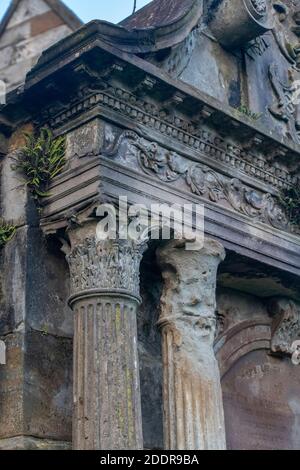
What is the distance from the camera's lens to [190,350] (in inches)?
291

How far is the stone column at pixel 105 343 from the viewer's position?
21.2 feet

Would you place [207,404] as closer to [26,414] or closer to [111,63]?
[26,414]

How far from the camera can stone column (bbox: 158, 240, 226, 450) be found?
7.13 meters

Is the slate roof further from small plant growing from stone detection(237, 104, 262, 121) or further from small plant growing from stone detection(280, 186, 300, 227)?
small plant growing from stone detection(280, 186, 300, 227)

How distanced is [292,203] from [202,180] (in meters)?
1.40

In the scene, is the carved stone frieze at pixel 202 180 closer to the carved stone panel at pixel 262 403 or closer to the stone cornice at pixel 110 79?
the stone cornice at pixel 110 79

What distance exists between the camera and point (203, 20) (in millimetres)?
9094

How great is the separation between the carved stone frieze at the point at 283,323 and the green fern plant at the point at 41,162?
129 inches

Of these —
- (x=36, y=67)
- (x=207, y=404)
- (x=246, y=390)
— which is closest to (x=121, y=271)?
(x=207, y=404)

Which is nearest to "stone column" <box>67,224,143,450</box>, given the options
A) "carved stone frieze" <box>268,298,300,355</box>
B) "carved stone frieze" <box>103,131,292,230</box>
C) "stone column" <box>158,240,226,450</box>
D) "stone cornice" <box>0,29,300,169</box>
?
"stone column" <box>158,240,226,450</box>

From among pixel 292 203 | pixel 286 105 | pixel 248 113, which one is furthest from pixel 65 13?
pixel 292 203

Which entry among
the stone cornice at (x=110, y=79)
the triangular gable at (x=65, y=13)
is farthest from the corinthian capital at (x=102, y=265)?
the triangular gable at (x=65, y=13)

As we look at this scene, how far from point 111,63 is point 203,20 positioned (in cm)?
219

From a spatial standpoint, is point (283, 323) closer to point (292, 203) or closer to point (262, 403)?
point (262, 403)
